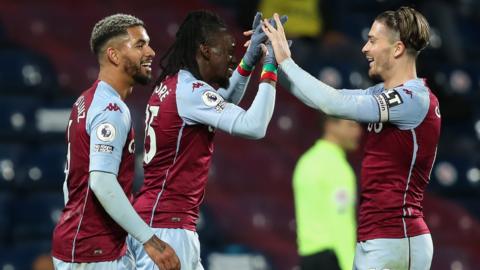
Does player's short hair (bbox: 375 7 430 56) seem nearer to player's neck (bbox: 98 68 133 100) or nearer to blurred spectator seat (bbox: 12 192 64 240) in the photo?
player's neck (bbox: 98 68 133 100)

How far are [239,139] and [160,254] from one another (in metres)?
4.92

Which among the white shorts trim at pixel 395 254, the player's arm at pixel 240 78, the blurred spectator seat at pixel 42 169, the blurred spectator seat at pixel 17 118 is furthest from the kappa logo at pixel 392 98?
the blurred spectator seat at pixel 17 118

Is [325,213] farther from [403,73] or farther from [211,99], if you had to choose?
[211,99]

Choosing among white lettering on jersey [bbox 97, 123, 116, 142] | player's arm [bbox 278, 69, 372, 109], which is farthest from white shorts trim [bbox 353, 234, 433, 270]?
white lettering on jersey [bbox 97, 123, 116, 142]

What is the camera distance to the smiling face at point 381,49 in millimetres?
4789

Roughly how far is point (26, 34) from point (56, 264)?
5.09 metres

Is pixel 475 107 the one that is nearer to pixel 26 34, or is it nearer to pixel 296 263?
pixel 296 263

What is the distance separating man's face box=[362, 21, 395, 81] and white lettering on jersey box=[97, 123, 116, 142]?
1.19 m

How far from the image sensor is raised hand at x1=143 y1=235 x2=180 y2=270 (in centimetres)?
444

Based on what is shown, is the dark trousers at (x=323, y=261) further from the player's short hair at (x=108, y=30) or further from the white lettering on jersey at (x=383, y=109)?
the player's short hair at (x=108, y=30)

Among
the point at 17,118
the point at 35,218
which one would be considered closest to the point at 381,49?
the point at 35,218

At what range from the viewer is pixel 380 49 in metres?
4.80

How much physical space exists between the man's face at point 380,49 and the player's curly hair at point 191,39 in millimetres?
667

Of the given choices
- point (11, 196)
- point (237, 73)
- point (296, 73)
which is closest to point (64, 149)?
point (11, 196)
